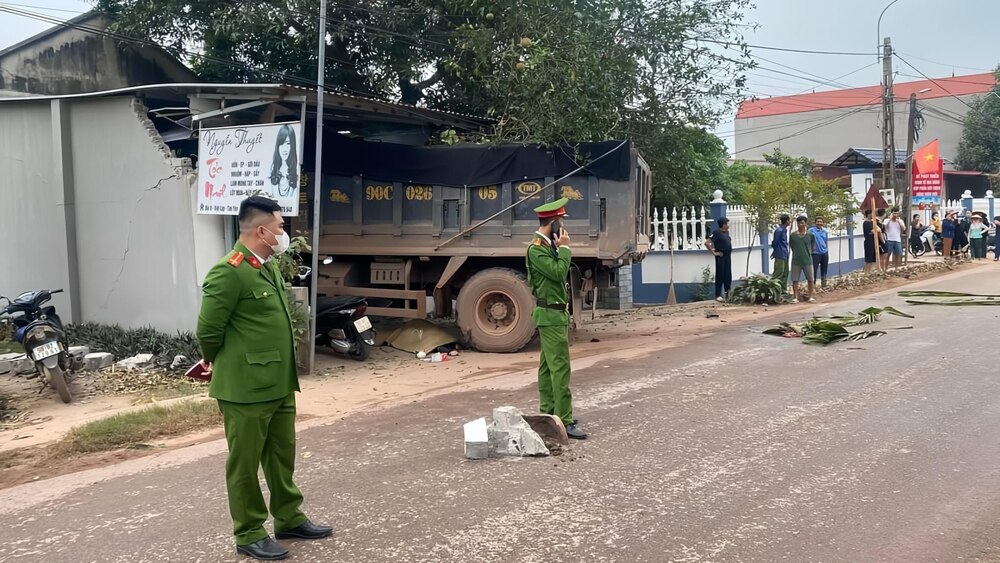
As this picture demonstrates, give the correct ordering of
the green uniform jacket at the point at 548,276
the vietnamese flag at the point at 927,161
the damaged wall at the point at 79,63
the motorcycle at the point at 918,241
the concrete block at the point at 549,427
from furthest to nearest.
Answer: the motorcycle at the point at 918,241, the vietnamese flag at the point at 927,161, the damaged wall at the point at 79,63, the green uniform jacket at the point at 548,276, the concrete block at the point at 549,427

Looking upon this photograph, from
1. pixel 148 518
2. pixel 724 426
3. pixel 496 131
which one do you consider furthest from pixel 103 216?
pixel 724 426

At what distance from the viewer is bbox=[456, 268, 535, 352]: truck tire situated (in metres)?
9.90

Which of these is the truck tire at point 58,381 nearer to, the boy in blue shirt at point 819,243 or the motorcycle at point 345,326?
the motorcycle at point 345,326

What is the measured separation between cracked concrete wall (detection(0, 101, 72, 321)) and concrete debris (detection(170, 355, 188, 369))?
2490mm

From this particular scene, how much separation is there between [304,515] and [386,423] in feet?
7.86

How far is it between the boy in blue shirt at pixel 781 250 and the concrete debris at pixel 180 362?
402 inches

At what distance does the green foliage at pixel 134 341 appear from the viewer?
8.77 metres

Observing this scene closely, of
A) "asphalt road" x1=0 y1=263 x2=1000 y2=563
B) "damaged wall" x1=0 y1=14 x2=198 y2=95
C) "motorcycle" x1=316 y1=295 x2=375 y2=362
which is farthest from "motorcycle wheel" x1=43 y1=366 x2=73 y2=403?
"damaged wall" x1=0 y1=14 x2=198 y2=95

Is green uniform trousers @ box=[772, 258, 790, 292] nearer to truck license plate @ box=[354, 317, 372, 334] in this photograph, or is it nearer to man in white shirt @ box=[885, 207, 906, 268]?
man in white shirt @ box=[885, 207, 906, 268]

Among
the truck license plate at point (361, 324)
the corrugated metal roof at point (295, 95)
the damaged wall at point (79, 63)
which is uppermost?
the damaged wall at point (79, 63)

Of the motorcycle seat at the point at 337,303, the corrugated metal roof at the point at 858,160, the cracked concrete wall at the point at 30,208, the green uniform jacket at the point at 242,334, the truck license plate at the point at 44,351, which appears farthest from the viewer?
the corrugated metal roof at the point at 858,160

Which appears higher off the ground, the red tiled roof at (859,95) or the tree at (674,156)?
the red tiled roof at (859,95)

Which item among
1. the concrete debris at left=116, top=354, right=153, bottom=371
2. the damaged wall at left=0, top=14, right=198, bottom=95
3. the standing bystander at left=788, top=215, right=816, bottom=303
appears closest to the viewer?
the concrete debris at left=116, top=354, right=153, bottom=371

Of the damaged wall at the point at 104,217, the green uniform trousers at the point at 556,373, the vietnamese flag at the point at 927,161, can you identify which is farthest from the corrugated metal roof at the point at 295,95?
the vietnamese flag at the point at 927,161
